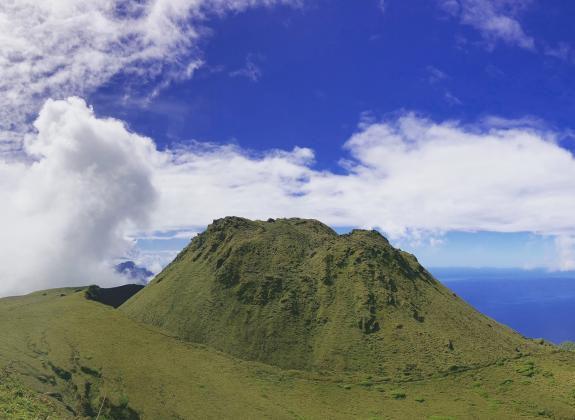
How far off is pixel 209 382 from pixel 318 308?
48640 mm

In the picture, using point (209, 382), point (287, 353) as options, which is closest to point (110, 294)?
point (287, 353)

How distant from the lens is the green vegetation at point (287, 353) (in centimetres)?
7269

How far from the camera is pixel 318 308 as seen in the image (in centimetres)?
12519

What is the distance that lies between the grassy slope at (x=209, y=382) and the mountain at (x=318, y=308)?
716 cm

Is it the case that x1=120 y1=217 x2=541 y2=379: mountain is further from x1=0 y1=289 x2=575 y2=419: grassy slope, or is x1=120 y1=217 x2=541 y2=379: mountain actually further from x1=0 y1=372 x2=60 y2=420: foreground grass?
x1=0 y1=372 x2=60 y2=420: foreground grass

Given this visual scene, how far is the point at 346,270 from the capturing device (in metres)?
139

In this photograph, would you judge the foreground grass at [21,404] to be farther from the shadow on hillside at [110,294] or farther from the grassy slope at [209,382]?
the shadow on hillside at [110,294]

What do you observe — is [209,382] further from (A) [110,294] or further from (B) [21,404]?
(A) [110,294]

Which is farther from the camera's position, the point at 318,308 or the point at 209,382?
the point at 318,308

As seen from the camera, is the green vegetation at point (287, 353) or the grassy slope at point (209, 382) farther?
the green vegetation at point (287, 353)

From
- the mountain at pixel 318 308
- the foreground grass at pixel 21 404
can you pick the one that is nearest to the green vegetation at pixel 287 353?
the foreground grass at pixel 21 404

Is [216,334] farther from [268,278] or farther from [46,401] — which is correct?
[46,401]

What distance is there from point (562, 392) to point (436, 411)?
105 ft

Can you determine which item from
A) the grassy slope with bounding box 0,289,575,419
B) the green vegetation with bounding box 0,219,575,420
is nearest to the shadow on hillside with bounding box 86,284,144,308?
the green vegetation with bounding box 0,219,575,420
